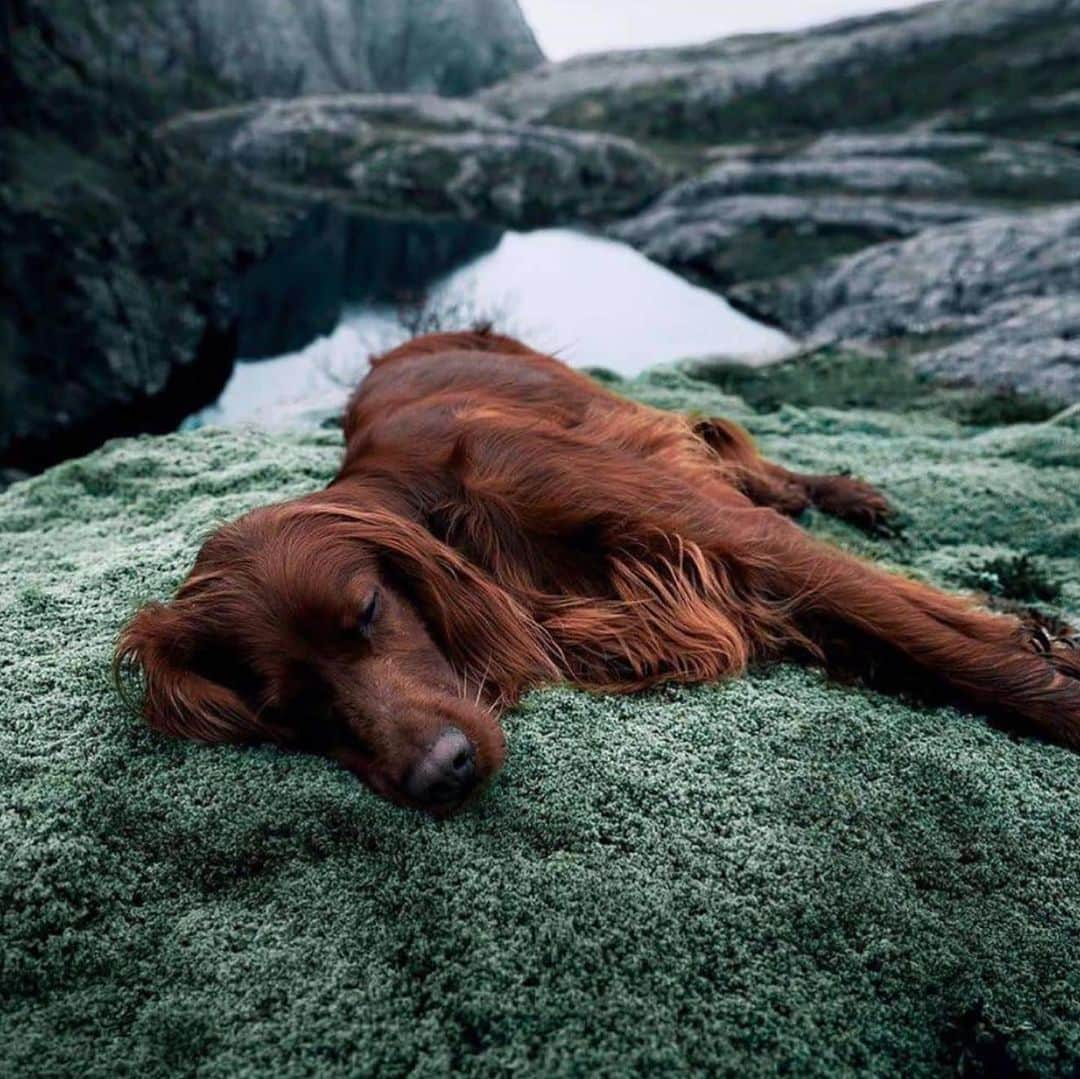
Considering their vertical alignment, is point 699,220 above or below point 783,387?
below

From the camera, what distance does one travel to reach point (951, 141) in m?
21.8

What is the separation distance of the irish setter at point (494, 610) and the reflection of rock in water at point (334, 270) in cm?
1237

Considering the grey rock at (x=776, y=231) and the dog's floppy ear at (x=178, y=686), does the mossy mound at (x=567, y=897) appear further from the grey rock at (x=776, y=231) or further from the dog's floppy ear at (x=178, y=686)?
the grey rock at (x=776, y=231)

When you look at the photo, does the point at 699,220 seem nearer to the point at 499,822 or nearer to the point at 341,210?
the point at 341,210

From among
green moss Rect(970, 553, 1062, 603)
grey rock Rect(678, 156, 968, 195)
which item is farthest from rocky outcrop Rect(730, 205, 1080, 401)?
grey rock Rect(678, 156, 968, 195)

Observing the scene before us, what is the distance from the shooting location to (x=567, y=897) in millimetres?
1589

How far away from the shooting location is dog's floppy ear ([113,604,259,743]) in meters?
1.97

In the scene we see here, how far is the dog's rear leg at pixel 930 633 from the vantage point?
83.0 inches

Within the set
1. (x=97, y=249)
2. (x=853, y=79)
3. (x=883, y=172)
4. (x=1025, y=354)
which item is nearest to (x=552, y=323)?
(x=97, y=249)

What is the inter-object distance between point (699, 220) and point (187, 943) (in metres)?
19.3

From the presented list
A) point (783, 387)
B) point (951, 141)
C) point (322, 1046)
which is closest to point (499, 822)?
point (322, 1046)

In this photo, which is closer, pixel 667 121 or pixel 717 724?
pixel 717 724

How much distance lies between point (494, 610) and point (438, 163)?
94.9 feet

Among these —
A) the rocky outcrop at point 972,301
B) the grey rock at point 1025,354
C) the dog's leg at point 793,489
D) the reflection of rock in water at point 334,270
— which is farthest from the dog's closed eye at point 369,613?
the reflection of rock in water at point 334,270
